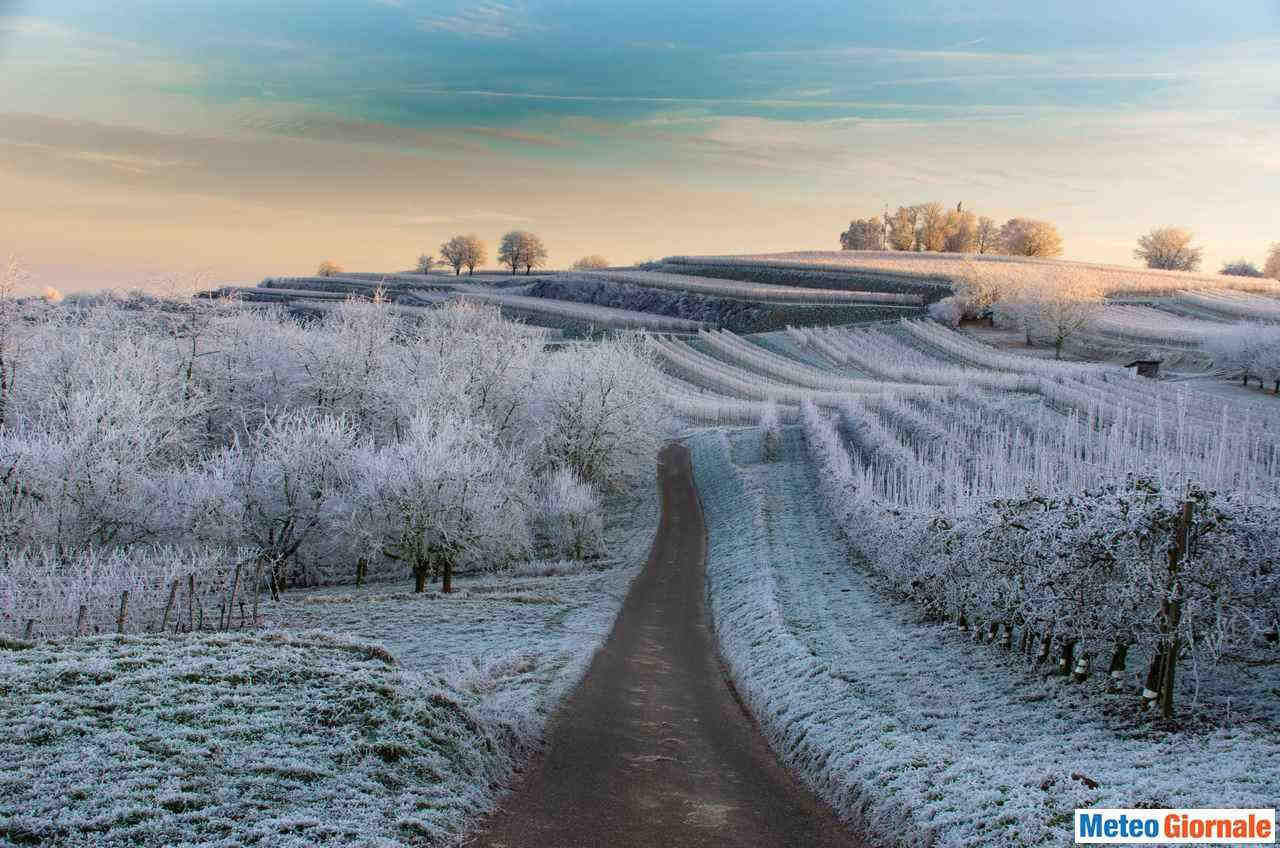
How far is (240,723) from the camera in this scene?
1614 centimetres

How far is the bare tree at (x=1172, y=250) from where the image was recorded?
187625 mm

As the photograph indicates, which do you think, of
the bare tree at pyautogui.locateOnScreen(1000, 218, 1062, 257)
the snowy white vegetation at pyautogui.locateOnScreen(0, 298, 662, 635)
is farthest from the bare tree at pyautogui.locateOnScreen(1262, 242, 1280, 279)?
the snowy white vegetation at pyautogui.locateOnScreen(0, 298, 662, 635)

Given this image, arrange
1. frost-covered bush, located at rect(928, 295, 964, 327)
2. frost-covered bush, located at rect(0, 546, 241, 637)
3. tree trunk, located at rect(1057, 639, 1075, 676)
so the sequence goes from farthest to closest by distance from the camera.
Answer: frost-covered bush, located at rect(928, 295, 964, 327) → frost-covered bush, located at rect(0, 546, 241, 637) → tree trunk, located at rect(1057, 639, 1075, 676)

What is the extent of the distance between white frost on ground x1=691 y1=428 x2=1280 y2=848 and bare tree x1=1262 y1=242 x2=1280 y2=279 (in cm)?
16557

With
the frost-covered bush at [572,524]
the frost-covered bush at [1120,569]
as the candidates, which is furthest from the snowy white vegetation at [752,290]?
the frost-covered bush at [1120,569]

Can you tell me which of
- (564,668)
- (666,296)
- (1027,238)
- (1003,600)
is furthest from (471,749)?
(1027,238)

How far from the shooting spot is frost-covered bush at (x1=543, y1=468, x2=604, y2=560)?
4938 cm

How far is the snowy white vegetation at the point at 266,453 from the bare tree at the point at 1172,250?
16219 centimetres

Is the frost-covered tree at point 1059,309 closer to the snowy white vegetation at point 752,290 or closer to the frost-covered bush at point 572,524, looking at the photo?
the snowy white vegetation at point 752,290

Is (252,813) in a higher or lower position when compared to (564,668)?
higher

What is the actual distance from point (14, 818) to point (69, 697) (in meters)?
4.51

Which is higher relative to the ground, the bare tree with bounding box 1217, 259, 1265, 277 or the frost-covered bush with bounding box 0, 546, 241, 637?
the bare tree with bounding box 1217, 259, 1265, 277

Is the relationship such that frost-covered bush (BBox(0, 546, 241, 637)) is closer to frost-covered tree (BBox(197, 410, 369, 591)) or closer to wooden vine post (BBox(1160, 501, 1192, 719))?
frost-covered tree (BBox(197, 410, 369, 591))

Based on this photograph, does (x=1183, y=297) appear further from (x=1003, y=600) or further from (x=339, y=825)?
(x=339, y=825)
